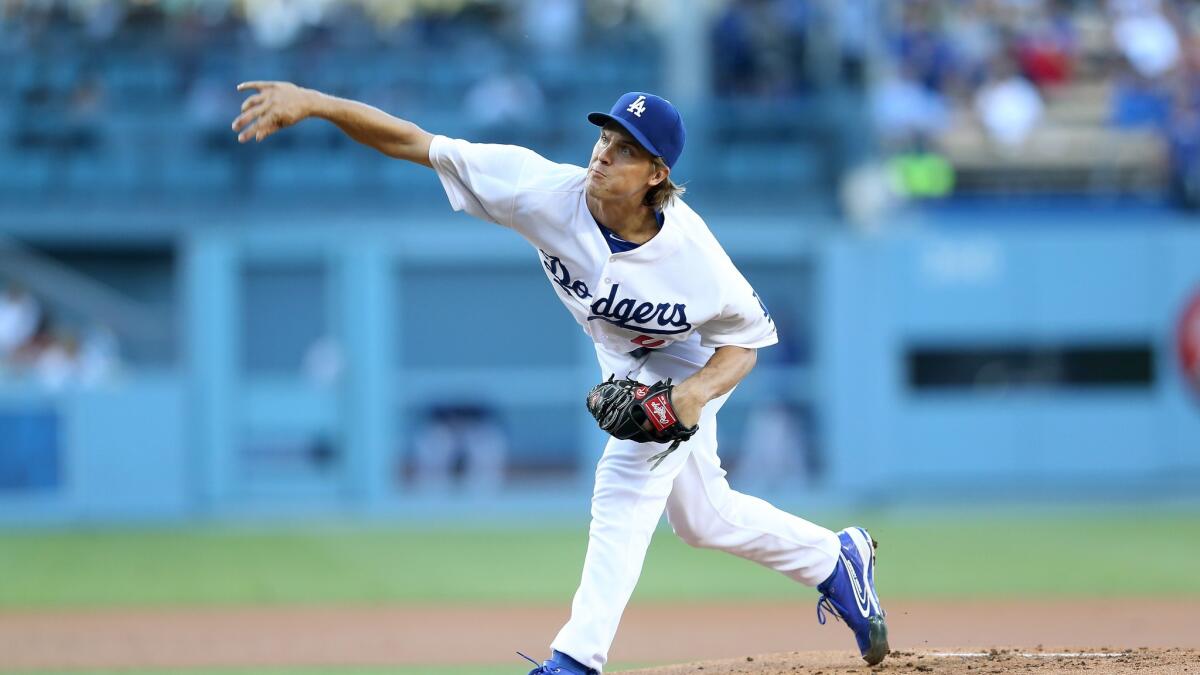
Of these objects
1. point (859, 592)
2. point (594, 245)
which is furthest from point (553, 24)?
point (594, 245)

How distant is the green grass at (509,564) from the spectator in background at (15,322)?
247cm

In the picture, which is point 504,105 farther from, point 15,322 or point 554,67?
point 15,322

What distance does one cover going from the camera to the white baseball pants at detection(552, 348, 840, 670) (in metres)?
4.91

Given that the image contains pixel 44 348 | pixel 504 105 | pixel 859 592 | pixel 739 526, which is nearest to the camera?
pixel 739 526

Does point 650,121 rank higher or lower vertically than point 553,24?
lower

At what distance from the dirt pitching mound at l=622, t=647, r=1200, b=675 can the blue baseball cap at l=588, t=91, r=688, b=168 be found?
181cm

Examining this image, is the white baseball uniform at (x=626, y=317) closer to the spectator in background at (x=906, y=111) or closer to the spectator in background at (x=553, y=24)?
the spectator in background at (x=906, y=111)

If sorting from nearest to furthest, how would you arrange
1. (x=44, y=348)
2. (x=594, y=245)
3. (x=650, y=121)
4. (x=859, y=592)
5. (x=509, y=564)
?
(x=650, y=121)
(x=594, y=245)
(x=859, y=592)
(x=509, y=564)
(x=44, y=348)

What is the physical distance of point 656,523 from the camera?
496 cm

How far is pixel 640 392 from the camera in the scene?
485 centimetres

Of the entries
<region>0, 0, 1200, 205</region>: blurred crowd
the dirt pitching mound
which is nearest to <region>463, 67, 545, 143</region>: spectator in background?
<region>0, 0, 1200, 205</region>: blurred crowd

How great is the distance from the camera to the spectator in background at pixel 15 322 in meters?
15.3

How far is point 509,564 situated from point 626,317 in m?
6.77

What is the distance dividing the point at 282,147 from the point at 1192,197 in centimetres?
894
